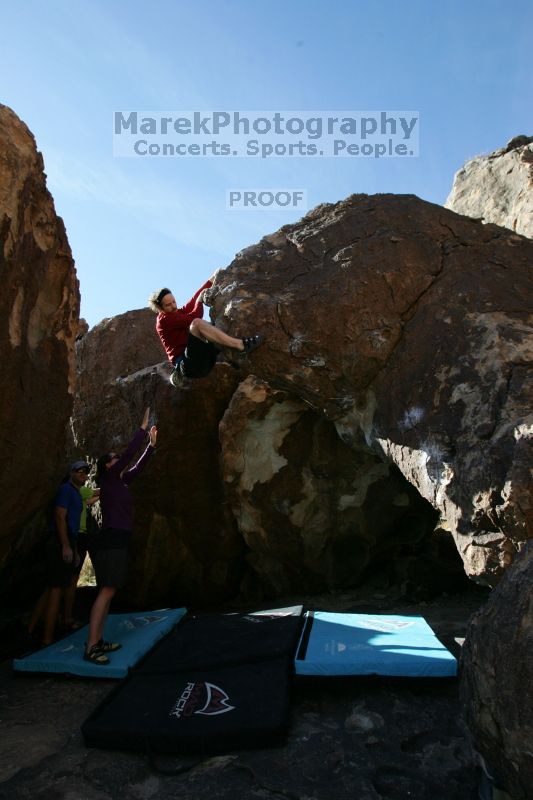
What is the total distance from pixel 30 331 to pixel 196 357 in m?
1.33

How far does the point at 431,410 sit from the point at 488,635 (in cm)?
195

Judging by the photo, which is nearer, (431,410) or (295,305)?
(431,410)

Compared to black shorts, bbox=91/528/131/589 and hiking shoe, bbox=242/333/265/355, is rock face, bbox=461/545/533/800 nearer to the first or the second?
hiking shoe, bbox=242/333/265/355

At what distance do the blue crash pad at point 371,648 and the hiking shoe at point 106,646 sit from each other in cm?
133

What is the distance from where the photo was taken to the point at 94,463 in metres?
7.03

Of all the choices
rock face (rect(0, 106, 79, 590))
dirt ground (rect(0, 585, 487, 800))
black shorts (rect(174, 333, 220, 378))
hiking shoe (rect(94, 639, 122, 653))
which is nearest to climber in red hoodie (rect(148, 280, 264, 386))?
black shorts (rect(174, 333, 220, 378))

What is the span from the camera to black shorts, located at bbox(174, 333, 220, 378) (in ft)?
16.8

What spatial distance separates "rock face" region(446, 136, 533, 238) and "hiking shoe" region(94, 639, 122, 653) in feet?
17.7

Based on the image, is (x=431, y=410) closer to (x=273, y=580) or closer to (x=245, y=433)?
(x=245, y=433)

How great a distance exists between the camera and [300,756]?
2.98 metres

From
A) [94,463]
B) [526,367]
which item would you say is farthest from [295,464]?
[526,367]

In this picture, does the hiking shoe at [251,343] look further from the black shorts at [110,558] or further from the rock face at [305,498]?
the black shorts at [110,558]

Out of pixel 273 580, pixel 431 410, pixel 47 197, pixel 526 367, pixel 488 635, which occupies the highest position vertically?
pixel 47 197

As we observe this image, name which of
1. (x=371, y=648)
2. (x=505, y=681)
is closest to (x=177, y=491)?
(x=371, y=648)
